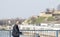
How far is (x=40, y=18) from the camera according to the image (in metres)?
103

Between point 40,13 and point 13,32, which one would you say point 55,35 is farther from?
point 40,13

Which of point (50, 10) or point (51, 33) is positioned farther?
point (50, 10)

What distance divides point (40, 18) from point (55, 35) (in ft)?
304

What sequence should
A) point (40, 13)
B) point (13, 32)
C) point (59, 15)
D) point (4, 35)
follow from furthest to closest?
point (40, 13), point (59, 15), point (4, 35), point (13, 32)

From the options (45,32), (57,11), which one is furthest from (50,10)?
(45,32)

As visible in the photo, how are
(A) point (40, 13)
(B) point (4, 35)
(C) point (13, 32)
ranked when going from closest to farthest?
(C) point (13, 32)
(B) point (4, 35)
(A) point (40, 13)

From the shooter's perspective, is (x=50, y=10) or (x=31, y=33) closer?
(x=31, y=33)

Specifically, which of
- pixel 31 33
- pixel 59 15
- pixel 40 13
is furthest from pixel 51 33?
pixel 40 13

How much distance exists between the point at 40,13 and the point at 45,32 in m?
97.9

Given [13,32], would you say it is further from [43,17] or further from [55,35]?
[43,17]

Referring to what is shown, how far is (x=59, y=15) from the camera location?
326 feet

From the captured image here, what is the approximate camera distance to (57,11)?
340 ft

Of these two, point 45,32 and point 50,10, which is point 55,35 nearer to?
point 45,32

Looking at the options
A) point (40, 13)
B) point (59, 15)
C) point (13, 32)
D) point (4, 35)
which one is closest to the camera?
point (13, 32)
